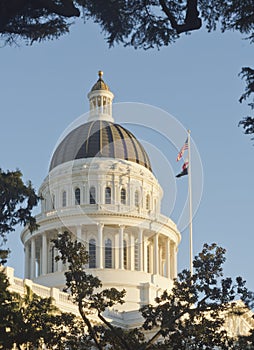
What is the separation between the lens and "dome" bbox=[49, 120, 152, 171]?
330 ft

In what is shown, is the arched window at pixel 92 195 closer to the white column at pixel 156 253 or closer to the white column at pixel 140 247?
the white column at pixel 140 247

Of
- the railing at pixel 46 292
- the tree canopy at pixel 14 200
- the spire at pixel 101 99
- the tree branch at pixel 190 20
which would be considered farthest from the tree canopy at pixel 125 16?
the spire at pixel 101 99

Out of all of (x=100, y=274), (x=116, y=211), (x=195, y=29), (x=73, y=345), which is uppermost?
(x=116, y=211)

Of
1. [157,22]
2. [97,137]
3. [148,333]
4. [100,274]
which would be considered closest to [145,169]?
[97,137]

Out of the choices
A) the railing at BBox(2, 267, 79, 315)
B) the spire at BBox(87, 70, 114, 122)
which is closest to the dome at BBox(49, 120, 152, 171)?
the spire at BBox(87, 70, 114, 122)

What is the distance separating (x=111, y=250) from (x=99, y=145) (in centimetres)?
1166

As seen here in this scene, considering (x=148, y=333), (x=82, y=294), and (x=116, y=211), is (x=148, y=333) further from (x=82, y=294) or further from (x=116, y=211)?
(x=82, y=294)

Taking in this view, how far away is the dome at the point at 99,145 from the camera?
3957 inches

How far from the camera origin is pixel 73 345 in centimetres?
3591

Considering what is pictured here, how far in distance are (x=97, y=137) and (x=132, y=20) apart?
84.1 metres

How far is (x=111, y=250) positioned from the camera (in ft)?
314

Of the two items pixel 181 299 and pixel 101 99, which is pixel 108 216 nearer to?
pixel 101 99

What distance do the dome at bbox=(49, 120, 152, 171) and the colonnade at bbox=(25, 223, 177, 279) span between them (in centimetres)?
825

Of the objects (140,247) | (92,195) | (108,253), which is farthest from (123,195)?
(108,253)
